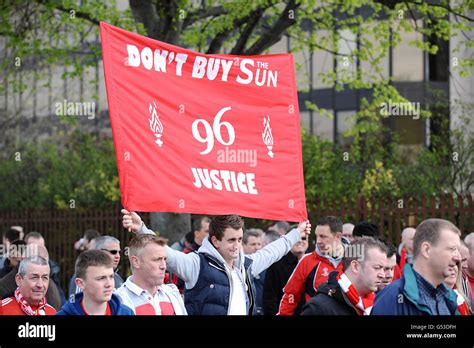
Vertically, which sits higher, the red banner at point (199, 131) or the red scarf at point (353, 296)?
the red banner at point (199, 131)

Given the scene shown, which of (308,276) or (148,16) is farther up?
(148,16)

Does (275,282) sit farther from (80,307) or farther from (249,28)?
(249,28)

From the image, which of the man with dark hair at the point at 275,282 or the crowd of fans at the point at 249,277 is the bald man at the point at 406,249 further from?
the man with dark hair at the point at 275,282

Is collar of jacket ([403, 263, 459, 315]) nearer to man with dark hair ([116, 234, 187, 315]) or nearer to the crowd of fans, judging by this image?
the crowd of fans

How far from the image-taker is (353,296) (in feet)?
21.3

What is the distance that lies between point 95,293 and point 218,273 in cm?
158

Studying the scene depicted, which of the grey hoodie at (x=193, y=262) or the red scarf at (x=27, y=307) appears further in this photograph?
the red scarf at (x=27, y=307)

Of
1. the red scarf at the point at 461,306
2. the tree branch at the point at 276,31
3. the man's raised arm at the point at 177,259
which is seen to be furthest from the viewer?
the tree branch at the point at 276,31

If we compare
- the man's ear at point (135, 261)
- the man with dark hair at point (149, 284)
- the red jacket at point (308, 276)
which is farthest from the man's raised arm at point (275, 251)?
the man's ear at point (135, 261)

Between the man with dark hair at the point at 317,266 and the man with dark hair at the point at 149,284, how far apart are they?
6.86 ft

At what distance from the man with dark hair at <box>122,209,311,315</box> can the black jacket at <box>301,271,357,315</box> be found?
1867mm

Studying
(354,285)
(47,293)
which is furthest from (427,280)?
(47,293)

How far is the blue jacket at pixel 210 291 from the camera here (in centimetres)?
829

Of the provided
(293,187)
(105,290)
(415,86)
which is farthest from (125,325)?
(415,86)
